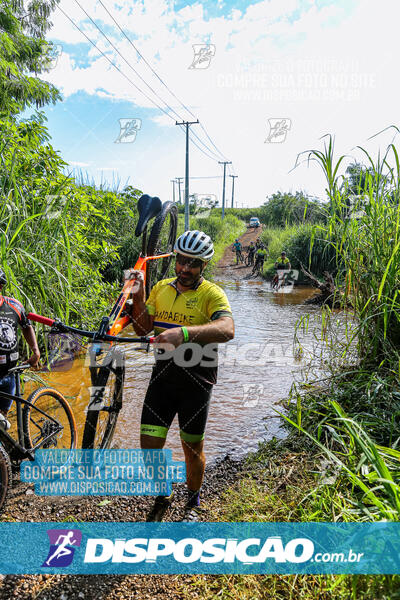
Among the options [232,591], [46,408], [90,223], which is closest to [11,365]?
[46,408]

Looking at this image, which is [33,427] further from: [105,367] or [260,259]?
[260,259]

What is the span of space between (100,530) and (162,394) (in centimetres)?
101

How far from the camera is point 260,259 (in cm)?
1952

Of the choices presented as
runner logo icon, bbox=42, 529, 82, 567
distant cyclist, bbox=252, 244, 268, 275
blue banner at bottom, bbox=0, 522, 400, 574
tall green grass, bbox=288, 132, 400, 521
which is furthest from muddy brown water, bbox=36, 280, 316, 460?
distant cyclist, bbox=252, 244, 268, 275

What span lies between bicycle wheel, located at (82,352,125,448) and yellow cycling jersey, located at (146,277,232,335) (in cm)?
59

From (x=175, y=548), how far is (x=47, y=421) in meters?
1.42

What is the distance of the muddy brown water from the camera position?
4.06m

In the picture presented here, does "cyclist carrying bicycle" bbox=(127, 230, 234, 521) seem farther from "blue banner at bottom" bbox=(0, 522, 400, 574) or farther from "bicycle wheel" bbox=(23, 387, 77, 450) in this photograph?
"bicycle wheel" bbox=(23, 387, 77, 450)

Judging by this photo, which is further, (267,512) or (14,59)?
(14,59)

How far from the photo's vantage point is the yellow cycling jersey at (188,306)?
261 centimetres

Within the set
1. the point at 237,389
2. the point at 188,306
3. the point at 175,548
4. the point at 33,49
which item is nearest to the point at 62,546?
the point at 175,548

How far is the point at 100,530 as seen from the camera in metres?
2.57

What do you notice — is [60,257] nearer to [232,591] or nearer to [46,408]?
[46,408]

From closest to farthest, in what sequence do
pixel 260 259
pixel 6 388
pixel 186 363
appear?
pixel 186 363 → pixel 6 388 → pixel 260 259
